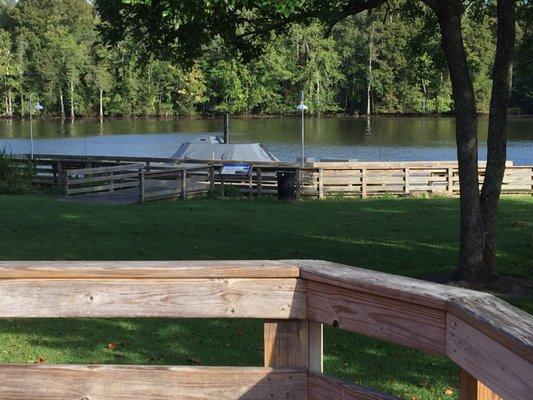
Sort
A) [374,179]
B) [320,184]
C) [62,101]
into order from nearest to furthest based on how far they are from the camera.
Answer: [320,184] < [374,179] < [62,101]

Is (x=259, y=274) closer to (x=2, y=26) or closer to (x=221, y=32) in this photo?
(x=221, y=32)

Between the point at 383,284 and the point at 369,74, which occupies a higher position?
the point at 369,74

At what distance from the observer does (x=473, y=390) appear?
223 centimetres

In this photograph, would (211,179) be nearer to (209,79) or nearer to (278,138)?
(278,138)

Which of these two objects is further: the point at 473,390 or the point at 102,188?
the point at 102,188

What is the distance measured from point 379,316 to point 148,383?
876 millimetres

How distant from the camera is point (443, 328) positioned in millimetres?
2365

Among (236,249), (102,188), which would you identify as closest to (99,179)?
(102,188)

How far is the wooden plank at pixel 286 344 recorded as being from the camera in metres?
2.81

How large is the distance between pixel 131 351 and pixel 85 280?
347 centimetres

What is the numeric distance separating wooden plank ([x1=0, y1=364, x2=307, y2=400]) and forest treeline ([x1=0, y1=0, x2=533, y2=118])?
79.4 m

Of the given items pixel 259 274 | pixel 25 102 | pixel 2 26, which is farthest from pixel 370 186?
pixel 2 26

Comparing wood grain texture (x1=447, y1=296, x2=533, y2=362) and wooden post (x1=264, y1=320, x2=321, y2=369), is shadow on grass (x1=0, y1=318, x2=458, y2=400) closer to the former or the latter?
wooden post (x1=264, y1=320, x2=321, y2=369)

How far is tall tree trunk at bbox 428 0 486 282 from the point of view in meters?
9.68
